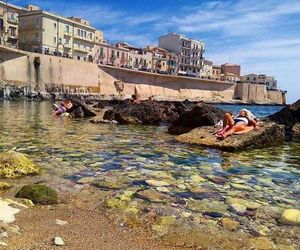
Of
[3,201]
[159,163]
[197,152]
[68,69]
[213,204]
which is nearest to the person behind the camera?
[3,201]

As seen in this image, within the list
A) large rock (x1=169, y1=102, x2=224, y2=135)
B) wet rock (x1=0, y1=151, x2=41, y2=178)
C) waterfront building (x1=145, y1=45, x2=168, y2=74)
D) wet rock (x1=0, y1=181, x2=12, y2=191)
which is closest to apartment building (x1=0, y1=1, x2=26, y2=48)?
waterfront building (x1=145, y1=45, x2=168, y2=74)

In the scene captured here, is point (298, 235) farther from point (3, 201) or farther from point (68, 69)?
point (68, 69)

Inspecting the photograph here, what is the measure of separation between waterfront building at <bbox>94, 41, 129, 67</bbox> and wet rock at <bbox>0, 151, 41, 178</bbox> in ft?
310

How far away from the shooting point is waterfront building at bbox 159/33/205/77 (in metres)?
131

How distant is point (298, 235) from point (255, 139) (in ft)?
25.6

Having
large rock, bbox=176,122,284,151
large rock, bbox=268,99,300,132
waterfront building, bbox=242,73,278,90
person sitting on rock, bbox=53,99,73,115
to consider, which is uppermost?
waterfront building, bbox=242,73,278,90

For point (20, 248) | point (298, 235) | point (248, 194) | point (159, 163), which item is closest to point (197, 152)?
point (159, 163)

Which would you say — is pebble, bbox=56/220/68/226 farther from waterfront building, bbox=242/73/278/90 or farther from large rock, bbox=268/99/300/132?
waterfront building, bbox=242/73/278/90

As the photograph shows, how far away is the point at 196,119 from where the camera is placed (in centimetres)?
1689

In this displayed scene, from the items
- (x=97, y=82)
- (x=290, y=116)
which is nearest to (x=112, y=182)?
(x=290, y=116)

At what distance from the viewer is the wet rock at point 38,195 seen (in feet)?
18.8

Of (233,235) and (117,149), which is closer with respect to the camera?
(233,235)

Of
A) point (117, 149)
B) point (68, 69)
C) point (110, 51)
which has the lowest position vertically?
point (117, 149)

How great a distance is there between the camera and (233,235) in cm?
482
